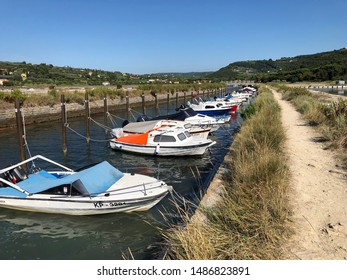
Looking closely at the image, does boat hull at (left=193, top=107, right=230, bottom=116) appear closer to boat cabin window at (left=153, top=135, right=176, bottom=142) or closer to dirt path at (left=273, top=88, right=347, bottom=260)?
boat cabin window at (left=153, top=135, right=176, bottom=142)

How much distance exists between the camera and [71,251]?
8.41 m

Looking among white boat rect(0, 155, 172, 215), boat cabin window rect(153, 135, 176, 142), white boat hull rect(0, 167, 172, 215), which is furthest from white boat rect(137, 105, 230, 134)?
white boat hull rect(0, 167, 172, 215)

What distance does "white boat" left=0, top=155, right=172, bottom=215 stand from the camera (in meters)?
10.2

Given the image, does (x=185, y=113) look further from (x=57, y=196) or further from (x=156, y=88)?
(x=156, y=88)

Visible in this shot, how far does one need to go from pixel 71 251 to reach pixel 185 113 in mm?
17688

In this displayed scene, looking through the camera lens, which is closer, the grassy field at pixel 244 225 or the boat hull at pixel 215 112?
the grassy field at pixel 244 225

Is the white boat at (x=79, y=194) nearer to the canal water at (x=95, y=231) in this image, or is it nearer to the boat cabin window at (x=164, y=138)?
the canal water at (x=95, y=231)

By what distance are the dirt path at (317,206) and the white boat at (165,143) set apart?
18.5ft

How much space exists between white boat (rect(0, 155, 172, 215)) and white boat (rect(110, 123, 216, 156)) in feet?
22.6

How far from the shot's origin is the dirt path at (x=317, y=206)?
18.9 ft

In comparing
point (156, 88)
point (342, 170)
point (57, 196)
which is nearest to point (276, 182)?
point (342, 170)

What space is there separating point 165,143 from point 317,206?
1114 cm

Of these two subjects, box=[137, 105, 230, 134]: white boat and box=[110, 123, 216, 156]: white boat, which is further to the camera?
box=[137, 105, 230, 134]: white boat

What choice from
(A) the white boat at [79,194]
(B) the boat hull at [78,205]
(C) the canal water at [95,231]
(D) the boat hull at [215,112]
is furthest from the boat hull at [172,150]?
(D) the boat hull at [215,112]
